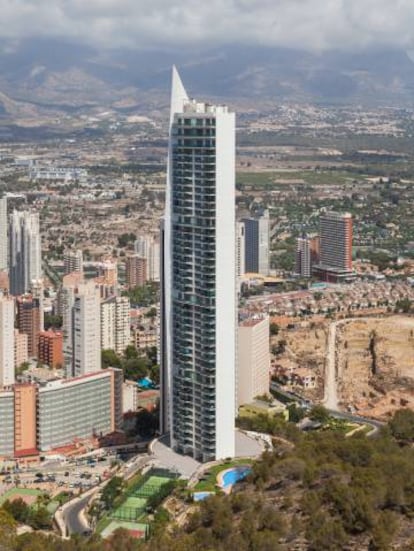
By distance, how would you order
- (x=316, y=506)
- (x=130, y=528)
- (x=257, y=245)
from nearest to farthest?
(x=316, y=506) → (x=130, y=528) → (x=257, y=245)

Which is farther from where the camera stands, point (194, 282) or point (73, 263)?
point (73, 263)

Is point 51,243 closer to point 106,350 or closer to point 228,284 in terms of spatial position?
point 106,350

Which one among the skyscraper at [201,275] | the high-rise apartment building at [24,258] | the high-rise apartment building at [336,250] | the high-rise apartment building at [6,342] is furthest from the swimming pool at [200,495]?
the high-rise apartment building at [336,250]

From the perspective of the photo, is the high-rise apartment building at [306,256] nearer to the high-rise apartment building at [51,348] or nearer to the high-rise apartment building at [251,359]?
the high-rise apartment building at [51,348]

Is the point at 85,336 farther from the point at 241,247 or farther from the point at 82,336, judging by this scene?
the point at 241,247

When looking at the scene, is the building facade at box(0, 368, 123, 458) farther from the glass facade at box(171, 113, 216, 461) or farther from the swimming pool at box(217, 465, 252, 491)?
the swimming pool at box(217, 465, 252, 491)

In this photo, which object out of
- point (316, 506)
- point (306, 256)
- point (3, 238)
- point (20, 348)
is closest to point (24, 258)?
point (3, 238)
